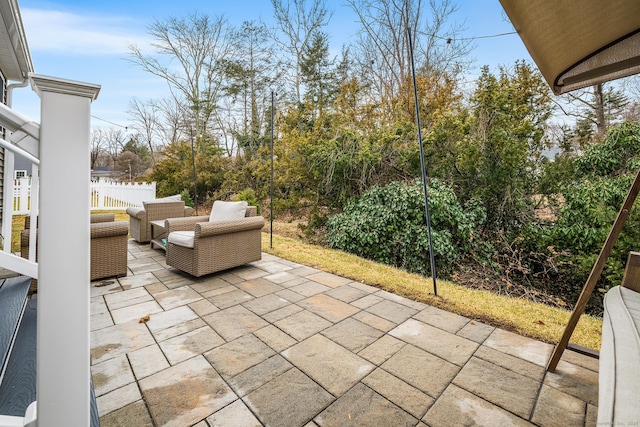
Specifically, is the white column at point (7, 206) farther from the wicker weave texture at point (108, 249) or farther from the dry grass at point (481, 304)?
the dry grass at point (481, 304)

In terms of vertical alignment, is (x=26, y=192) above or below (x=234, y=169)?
below

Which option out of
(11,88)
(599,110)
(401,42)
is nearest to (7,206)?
(11,88)

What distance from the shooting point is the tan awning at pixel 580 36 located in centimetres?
120

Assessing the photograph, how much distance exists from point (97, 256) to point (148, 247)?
182 cm

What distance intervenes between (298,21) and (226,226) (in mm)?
9675

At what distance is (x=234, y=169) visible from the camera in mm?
10430

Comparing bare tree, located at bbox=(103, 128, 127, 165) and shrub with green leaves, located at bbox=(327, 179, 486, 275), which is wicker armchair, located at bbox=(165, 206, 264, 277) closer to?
shrub with green leaves, located at bbox=(327, 179, 486, 275)

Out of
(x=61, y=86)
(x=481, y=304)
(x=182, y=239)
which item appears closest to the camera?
(x=61, y=86)

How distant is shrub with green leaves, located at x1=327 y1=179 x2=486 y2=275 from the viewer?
4.82m

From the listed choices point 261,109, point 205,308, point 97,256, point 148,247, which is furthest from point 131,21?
point 205,308

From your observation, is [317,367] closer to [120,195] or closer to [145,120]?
[120,195]

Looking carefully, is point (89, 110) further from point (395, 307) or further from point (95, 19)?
point (95, 19)

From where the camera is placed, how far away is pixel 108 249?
3266 mm

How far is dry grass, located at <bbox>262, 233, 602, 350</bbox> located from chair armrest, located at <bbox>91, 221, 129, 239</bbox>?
207 cm
